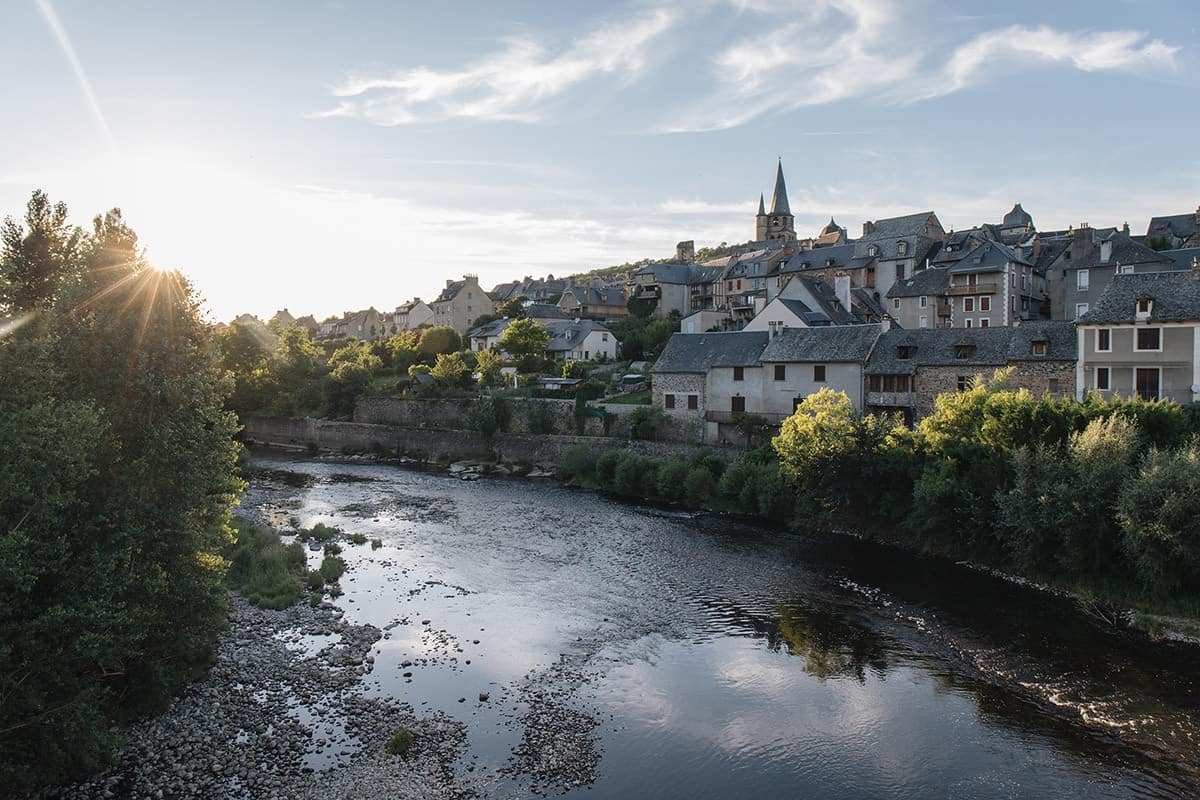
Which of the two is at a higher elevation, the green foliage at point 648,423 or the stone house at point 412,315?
the stone house at point 412,315

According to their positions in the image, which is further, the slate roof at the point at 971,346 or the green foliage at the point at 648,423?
the green foliage at the point at 648,423

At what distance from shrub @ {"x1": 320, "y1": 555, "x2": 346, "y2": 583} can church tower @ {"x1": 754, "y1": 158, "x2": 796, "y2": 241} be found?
82608mm

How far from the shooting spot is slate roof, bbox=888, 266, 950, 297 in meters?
51.0

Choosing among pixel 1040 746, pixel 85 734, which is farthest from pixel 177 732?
pixel 1040 746

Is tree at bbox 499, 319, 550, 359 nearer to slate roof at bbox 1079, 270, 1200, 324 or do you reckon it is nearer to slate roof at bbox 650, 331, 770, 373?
slate roof at bbox 650, 331, 770, 373

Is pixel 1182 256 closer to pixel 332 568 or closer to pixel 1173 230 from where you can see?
pixel 1173 230

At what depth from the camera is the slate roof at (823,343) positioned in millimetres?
36844

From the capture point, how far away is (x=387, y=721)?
46.9 feet

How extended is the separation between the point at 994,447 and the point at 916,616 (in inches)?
292

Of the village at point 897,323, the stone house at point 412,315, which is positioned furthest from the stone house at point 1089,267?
the stone house at point 412,315

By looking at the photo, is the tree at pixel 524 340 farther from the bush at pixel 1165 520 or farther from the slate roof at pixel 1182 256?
the bush at pixel 1165 520

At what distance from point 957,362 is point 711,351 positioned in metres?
12.8

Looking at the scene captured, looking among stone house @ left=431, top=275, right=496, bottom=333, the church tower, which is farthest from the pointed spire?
stone house @ left=431, top=275, right=496, bottom=333

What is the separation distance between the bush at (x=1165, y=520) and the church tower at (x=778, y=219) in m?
80.9
